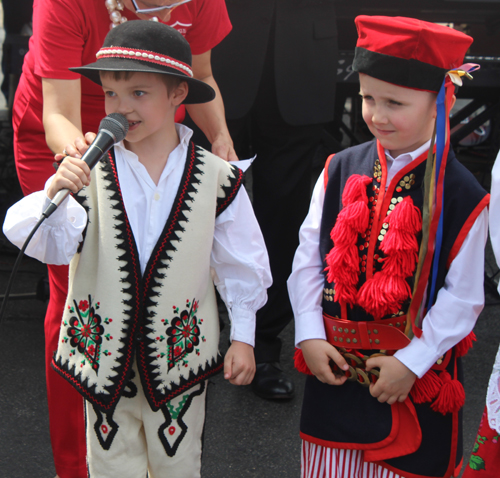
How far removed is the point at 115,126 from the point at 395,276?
0.68 meters

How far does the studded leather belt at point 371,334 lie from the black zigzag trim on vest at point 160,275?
0.35 meters

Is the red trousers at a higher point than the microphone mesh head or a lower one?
lower

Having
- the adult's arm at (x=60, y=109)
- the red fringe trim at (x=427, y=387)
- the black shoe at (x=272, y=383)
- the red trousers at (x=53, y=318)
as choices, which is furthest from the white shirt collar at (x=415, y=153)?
the black shoe at (x=272, y=383)

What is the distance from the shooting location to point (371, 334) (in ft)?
4.84

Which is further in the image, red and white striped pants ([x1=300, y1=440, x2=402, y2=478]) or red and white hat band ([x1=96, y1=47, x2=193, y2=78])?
red and white striped pants ([x1=300, y1=440, x2=402, y2=478])

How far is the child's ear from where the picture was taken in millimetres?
1521

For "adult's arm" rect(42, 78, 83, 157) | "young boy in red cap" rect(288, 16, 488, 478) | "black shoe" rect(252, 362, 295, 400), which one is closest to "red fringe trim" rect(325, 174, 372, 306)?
"young boy in red cap" rect(288, 16, 488, 478)

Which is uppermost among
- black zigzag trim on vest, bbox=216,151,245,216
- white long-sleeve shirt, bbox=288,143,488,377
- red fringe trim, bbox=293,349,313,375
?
black zigzag trim on vest, bbox=216,151,245,216

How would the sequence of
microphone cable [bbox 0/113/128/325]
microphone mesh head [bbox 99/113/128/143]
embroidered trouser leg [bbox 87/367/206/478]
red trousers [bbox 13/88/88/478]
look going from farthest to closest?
red trousers [bbox 13/88/88/478] → embroidered trouser leg [bbox 87/367/206/478] → microphone mesh head [bbox 99/113/128/143] → microphone cable [bbox 0/113/128/325]

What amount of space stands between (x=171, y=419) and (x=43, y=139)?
2.75 ft

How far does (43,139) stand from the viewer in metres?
1.77

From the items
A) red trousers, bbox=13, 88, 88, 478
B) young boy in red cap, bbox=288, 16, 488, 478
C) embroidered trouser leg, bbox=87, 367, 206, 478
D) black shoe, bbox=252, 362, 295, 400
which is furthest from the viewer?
black shoe, bbox=252, 362, 295, 400

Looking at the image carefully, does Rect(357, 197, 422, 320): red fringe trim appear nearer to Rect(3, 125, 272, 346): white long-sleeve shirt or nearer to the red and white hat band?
Rect(3, 125, 272, 346): white long-sleeve shirt

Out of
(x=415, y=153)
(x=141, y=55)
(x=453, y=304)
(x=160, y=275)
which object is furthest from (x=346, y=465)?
(x=141, y=55)
